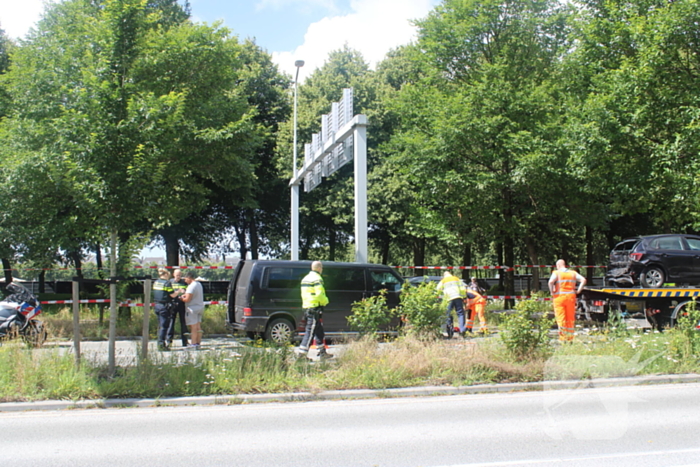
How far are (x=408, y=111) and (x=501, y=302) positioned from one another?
849 cm

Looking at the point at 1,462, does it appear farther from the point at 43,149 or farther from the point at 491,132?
the point at 491,132

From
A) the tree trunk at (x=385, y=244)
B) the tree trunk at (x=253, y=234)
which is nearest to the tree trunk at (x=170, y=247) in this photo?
the tree trunk at (x=253, y=234)

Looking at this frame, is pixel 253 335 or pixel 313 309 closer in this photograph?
pixel 313 309

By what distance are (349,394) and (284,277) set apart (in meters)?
4.82

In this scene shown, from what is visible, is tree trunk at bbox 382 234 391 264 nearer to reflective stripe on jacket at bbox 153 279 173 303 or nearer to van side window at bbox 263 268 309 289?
van side window at bbox 263 268 309 289

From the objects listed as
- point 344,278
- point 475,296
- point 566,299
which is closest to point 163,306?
point 344,278

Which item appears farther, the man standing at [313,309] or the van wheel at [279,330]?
the van wheel at [279,330]

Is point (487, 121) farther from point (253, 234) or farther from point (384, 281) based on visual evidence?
point (253, 234)

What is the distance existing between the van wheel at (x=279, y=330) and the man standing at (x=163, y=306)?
201 cm

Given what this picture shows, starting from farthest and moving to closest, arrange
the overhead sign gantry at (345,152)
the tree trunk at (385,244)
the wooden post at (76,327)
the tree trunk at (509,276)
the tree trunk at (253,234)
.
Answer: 1. the tree trunk at (253,234)
2. the tree trunk at (385,244)
3. the tree trunk at (509,276)
4. the overhead sign gantry at (345,152)
5. the wooden post at (76,327)

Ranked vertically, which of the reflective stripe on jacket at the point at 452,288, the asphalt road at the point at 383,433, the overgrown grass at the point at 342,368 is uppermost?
the reflective stripe on jacket at the point at 452,288

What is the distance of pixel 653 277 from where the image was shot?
1445cm

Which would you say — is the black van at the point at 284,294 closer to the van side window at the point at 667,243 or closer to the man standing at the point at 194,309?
the man standing at the point at 194,309

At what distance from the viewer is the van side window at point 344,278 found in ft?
40.1
